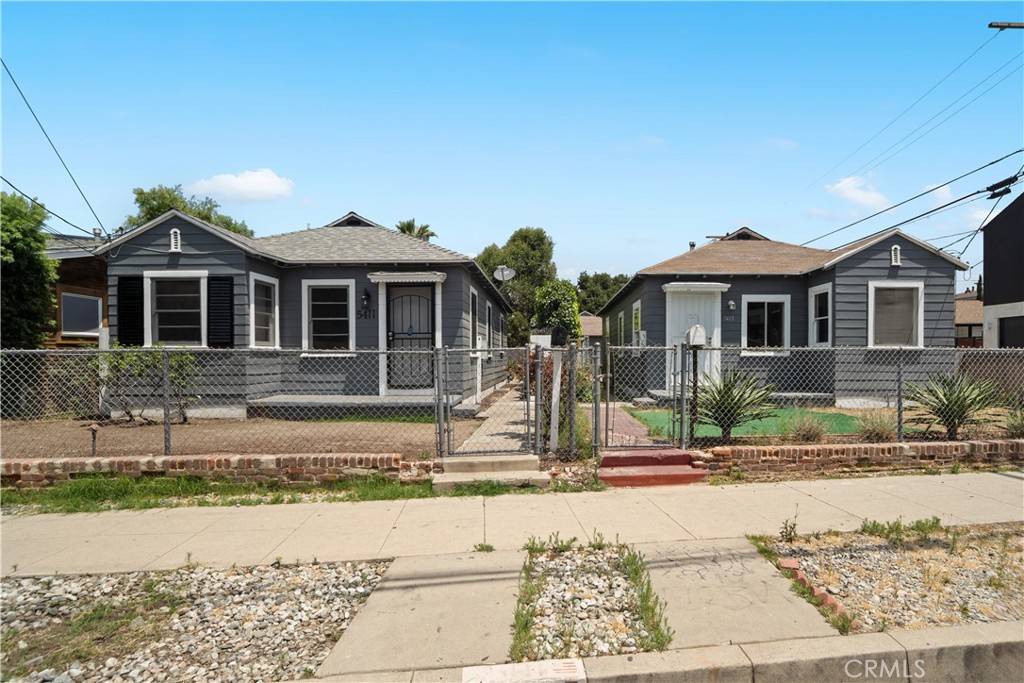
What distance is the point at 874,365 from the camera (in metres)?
12.4

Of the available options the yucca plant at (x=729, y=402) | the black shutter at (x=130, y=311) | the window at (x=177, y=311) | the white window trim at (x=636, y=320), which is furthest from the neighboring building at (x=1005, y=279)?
the black shutter at (x=130, y=311)

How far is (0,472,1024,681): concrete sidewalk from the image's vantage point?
311cm

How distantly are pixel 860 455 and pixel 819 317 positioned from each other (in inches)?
278

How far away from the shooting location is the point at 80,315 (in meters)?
15.6

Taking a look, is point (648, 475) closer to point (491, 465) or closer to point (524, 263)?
point (491, 465)

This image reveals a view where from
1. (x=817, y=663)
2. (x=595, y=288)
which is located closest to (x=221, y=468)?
(x=817, y=663)

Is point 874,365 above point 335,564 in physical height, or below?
above

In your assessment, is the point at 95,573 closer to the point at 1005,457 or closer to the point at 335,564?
the point at 335,564

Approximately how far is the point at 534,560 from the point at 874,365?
445 inches

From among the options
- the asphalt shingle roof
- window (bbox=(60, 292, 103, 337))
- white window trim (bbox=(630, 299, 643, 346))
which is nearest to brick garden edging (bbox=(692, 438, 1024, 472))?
the asphalt shingle roof

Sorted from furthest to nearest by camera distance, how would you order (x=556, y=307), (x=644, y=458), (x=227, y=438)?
(x=556, y=307) < (x=227, y=438) < (x=644, y=458)

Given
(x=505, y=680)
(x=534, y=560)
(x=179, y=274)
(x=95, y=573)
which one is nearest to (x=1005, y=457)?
(x=534, y=560)

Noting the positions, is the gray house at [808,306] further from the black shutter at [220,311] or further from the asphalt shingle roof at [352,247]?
the black shutter at [220,311]

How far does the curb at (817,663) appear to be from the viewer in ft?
9.71
